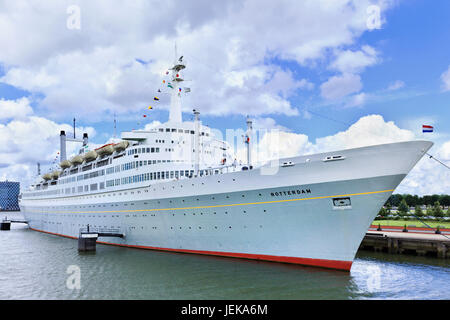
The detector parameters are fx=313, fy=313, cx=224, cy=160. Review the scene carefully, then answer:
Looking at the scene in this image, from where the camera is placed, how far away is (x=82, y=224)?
28.9 m

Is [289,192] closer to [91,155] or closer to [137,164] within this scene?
[137,164]

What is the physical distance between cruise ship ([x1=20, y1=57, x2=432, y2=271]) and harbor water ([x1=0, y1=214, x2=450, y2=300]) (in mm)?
1008

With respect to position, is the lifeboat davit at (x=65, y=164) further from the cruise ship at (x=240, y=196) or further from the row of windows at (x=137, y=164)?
the row of windows at (x=137, y=164)

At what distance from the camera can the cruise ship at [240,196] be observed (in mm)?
13812

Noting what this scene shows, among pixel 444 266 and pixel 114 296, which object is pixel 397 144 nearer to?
pixel 444 266

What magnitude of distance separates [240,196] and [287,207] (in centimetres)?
250

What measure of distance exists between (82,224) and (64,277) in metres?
14.5

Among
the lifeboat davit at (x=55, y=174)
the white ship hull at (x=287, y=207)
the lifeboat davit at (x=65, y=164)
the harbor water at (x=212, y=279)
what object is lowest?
the harbor water at (x=212, y=279)

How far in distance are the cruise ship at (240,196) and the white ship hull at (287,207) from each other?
43mm

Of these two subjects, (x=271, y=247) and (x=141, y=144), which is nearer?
(x=271, y=247)

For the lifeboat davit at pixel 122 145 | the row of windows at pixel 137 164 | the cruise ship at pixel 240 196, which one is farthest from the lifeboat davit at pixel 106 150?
the row of windows at pixel 137 164

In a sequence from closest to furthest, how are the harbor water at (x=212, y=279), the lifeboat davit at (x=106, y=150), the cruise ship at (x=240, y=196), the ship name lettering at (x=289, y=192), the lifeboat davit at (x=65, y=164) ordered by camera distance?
1. the harbor water at (x=212, y=279)
2. the cruise ship at (x=240, y=196)
3. the ship name lettering at (x=289, y=192)
4. the lifeboat davit at (x=106, y=150)
5. the lifeboat davit at (x=65, y=164)

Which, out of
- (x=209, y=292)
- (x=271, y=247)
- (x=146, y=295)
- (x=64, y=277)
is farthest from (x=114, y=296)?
(x=271, y=247)

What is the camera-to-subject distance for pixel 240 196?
1614 cm
